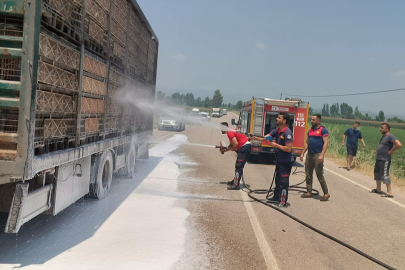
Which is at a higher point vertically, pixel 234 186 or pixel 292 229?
pixel 234 186

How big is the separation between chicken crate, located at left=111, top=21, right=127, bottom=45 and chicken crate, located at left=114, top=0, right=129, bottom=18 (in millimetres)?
336

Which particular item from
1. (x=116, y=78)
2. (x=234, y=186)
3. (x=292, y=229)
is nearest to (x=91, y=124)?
(x=116, y=78)

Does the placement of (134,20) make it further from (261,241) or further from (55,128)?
(261,241)

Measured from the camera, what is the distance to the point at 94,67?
538cm

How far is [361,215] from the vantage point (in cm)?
684

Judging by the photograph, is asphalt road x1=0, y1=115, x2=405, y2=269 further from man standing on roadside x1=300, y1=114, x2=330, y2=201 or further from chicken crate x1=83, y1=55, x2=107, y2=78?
chicken crate x1=83, y1=55, x2=107, y2=78

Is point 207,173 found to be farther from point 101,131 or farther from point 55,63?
point 55,63

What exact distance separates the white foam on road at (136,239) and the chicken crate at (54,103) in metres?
1.74

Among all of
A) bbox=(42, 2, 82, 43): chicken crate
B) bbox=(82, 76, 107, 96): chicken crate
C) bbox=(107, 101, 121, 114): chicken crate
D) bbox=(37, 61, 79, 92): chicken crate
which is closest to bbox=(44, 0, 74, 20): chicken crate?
bbox=(42, 2, 82, 43): chicken crate

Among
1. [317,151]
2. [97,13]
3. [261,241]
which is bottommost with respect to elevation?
[261,241]

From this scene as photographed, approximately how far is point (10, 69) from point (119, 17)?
355 centimetres

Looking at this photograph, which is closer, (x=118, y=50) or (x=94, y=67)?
(x=94, y=67)

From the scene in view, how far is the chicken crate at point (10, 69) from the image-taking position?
342 centimetres

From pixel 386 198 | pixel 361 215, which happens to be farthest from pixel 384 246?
pixel 386 198
